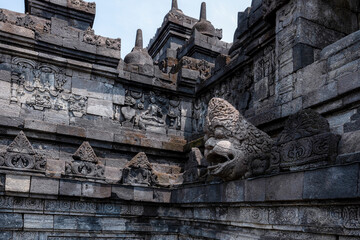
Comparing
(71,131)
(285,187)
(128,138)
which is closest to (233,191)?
(285,187)

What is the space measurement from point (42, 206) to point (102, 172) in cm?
134

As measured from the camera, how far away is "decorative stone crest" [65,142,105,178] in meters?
6.95

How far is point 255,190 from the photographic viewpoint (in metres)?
4.52

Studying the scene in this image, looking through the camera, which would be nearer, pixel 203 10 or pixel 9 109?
pixel 9 109

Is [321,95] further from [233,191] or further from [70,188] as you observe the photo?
[70,188]

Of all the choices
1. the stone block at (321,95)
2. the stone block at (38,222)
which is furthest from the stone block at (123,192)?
the stone block at (321,95)

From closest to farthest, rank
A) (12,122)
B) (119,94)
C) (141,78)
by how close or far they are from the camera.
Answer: (12,122) → (119,94) → (141,78)

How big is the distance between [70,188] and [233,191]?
10.6 feet

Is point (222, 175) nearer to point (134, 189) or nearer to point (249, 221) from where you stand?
point (249, 221)

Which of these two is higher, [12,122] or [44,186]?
[12,122]

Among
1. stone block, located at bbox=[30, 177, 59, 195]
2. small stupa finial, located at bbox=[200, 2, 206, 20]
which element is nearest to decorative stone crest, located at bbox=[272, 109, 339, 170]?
stone block, located at bbox=[30, 177, 59, 195]

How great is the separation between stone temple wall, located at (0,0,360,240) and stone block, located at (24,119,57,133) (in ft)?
0.08

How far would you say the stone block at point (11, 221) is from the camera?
6125 millimetres

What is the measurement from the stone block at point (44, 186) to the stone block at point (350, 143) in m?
4.89
